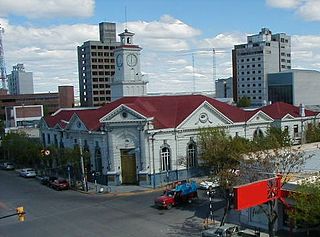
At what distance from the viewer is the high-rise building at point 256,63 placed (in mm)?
146000

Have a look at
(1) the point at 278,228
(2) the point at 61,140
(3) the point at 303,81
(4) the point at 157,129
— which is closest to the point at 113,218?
(1) the point at 278,228

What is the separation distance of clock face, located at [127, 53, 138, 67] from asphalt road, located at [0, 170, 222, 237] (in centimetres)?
2159

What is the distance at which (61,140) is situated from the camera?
61.7 m

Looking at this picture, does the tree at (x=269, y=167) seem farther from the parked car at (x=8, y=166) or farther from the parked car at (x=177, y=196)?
the parked car at (x=8, y=166)

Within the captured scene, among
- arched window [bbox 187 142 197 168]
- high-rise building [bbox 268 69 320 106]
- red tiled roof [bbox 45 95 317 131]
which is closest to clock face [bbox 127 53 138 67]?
red tiled roof [bbox 45 95 317 131]

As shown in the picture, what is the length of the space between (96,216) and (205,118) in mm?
22413

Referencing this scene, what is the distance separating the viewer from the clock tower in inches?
2431

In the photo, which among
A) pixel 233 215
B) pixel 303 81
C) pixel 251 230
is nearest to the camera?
pixel 251 230

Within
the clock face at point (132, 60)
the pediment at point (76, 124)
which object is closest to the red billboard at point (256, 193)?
the pediment at point (76, 124)

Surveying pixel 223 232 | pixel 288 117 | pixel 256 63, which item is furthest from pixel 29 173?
pixel 256 63

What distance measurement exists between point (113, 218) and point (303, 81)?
10719cm

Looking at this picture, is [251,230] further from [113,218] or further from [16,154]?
[16,154]

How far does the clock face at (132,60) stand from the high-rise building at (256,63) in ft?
283

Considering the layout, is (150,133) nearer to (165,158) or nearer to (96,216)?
(165,158)
